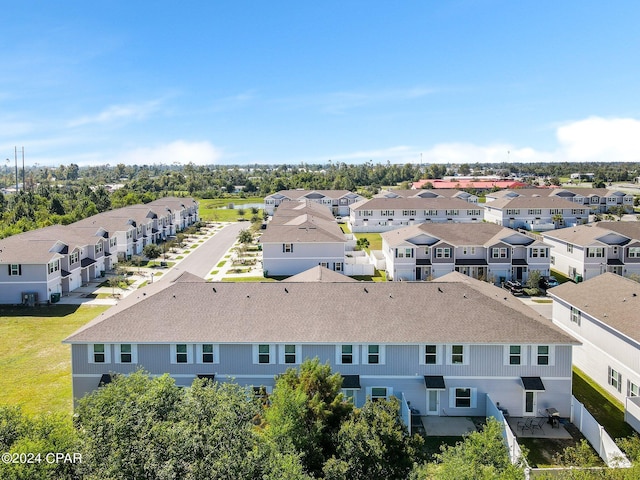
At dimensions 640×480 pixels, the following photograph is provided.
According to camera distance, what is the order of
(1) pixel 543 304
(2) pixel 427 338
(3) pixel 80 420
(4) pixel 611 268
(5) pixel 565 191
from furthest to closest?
1. (5) pixel 565 191
2. (4) pixel 611 268
3. (1) pixel 543 304
4. (2) pixel 427 338
5. (3) pixel 80 420

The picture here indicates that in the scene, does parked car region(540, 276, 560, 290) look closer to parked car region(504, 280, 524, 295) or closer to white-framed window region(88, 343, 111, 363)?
parked car region(504, 280, 524, 295)

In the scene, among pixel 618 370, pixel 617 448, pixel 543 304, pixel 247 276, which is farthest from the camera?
pixel 247 276

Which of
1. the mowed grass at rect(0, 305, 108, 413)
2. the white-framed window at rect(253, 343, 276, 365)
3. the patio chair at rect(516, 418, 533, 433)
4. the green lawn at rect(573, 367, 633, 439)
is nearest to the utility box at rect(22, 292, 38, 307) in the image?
the mowed grass at rect(0, 305, 108, 413)

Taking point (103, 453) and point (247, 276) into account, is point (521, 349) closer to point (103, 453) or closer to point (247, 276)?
point (103, 453)

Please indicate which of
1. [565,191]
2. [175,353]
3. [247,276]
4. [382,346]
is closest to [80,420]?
[175,353]

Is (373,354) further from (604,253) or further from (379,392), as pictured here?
(604,253)

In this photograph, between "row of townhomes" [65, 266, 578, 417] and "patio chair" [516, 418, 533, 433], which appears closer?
"patio chair" [516, 418, 533, 433]

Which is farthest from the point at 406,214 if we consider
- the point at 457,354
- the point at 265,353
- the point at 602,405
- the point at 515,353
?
the point at 265,353
